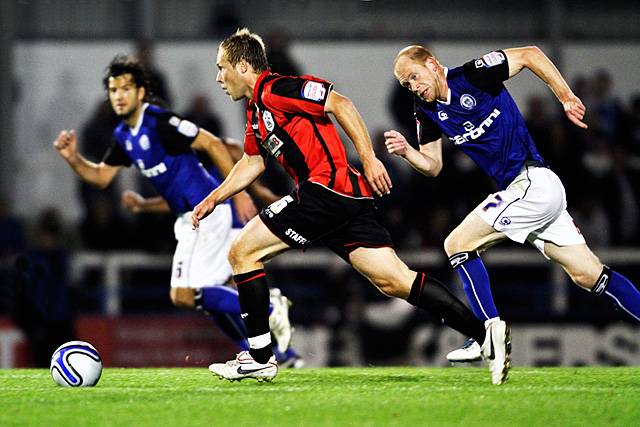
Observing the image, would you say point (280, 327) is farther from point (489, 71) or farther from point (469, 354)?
point (489, 71)

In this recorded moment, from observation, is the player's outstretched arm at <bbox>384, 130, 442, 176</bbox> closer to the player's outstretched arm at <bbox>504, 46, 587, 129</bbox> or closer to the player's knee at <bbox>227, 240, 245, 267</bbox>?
the player's outstretched arm at <bbox>504, 46, 587, 129</bbox>

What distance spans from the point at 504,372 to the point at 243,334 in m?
2.72

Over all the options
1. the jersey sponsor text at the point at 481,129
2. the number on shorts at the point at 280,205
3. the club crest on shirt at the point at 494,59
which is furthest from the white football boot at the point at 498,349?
the club crest on shirt at the point at 494,59

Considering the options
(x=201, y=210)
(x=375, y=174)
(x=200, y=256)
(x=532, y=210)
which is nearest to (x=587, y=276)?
(x=532, y=210)

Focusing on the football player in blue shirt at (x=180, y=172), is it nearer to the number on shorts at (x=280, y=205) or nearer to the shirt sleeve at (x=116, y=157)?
the shirt sleeve at (x=116, y=157)

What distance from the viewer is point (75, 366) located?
22.9ft

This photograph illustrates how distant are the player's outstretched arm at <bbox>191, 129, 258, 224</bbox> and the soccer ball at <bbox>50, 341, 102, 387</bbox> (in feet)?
6.30

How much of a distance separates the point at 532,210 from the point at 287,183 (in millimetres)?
6344

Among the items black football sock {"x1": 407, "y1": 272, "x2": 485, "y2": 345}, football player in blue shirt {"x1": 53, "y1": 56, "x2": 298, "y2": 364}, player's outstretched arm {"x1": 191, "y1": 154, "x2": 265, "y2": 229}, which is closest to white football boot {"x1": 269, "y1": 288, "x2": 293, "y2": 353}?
football player in blue shirt {"x1": 53, "y1": 56, "x2": 298, "y2": 364}

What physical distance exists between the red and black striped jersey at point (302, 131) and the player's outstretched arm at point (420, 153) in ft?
0.90

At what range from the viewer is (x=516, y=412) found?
18.8 feet

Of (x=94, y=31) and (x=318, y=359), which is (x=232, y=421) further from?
(x=94, y=31)

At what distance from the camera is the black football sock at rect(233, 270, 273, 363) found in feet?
22.8

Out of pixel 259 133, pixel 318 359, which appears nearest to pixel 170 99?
pixel 318 359
